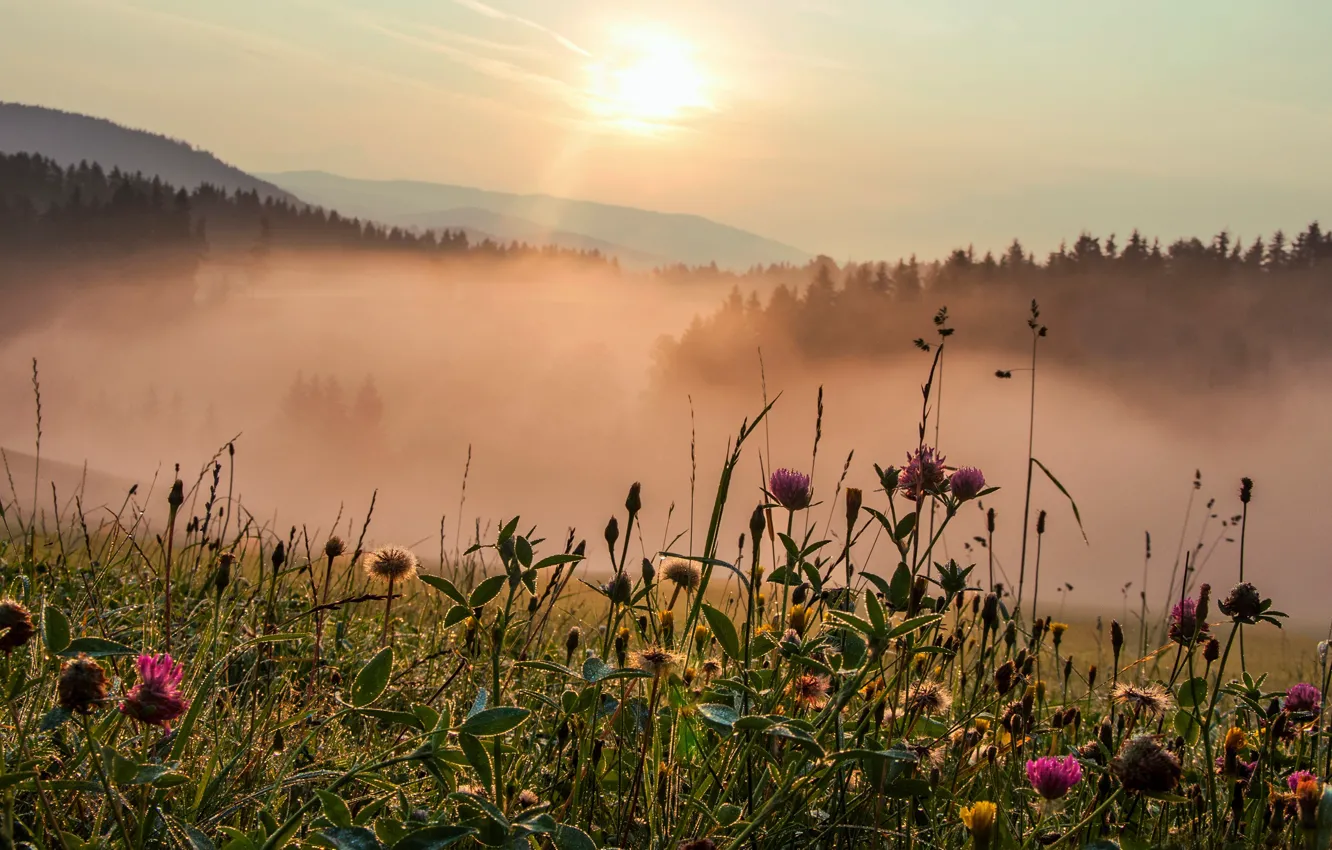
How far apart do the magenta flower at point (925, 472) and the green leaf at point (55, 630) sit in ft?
5.44

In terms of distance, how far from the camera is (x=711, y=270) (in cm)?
18512

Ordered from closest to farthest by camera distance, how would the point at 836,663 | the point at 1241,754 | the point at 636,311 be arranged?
the point at 836,663 → the point at 1241,754 → the point at 636,311

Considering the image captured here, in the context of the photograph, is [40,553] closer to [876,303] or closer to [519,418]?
[876,303]

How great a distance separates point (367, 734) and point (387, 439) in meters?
127

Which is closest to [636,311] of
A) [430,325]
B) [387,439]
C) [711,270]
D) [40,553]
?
[711,270]

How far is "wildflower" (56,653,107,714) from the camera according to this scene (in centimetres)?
135

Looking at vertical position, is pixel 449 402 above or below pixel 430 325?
below

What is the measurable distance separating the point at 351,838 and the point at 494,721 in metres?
0.24

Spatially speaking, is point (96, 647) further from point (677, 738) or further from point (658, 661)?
point (677, 738)

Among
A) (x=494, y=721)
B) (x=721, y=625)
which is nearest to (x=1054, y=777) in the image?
(x=721, y=625)

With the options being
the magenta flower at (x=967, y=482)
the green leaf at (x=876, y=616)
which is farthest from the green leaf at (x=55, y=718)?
the magenta flower at (x=967, y=482)

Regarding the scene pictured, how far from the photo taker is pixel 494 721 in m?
1.48

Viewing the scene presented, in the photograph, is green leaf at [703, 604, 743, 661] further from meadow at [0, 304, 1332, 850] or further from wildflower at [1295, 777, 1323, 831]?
wildflower at [1295, 777, 1323, 831]

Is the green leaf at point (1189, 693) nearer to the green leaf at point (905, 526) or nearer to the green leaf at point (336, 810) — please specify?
the green leaf at point (905, 526)
